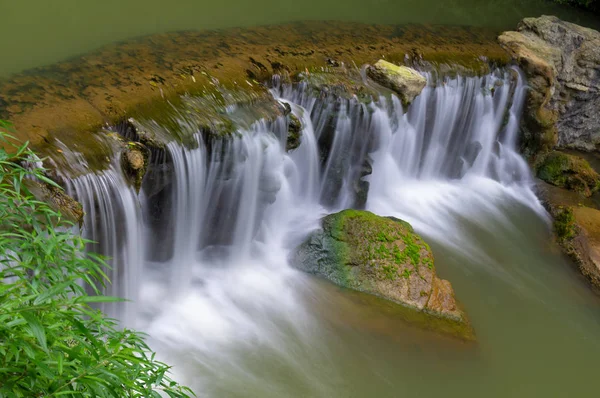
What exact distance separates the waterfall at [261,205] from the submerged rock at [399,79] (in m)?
0.21

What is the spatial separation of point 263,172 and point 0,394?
5.27 m

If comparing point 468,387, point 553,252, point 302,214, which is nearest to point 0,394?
point 468,387

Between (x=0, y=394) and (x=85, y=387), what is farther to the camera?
(x=85, y=387)

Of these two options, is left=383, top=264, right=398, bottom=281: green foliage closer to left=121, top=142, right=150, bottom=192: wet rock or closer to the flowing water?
the flowing water

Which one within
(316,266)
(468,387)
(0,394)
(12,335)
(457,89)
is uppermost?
(457,89)

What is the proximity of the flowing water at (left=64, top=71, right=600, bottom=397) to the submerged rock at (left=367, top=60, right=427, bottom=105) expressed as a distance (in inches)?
7.9

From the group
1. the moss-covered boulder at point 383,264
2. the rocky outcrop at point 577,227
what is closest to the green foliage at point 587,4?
the rocky outcrop at point 577,227

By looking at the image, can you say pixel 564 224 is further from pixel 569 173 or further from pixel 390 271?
pixel 390 271

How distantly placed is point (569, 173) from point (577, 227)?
193 cm

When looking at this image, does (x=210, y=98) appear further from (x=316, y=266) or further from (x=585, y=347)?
(x=585, y=347)

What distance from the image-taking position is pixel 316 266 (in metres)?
7.10

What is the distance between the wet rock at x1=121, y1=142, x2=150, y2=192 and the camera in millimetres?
5816

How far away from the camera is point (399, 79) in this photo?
8727mm

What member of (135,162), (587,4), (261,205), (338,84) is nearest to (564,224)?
(338,84)
